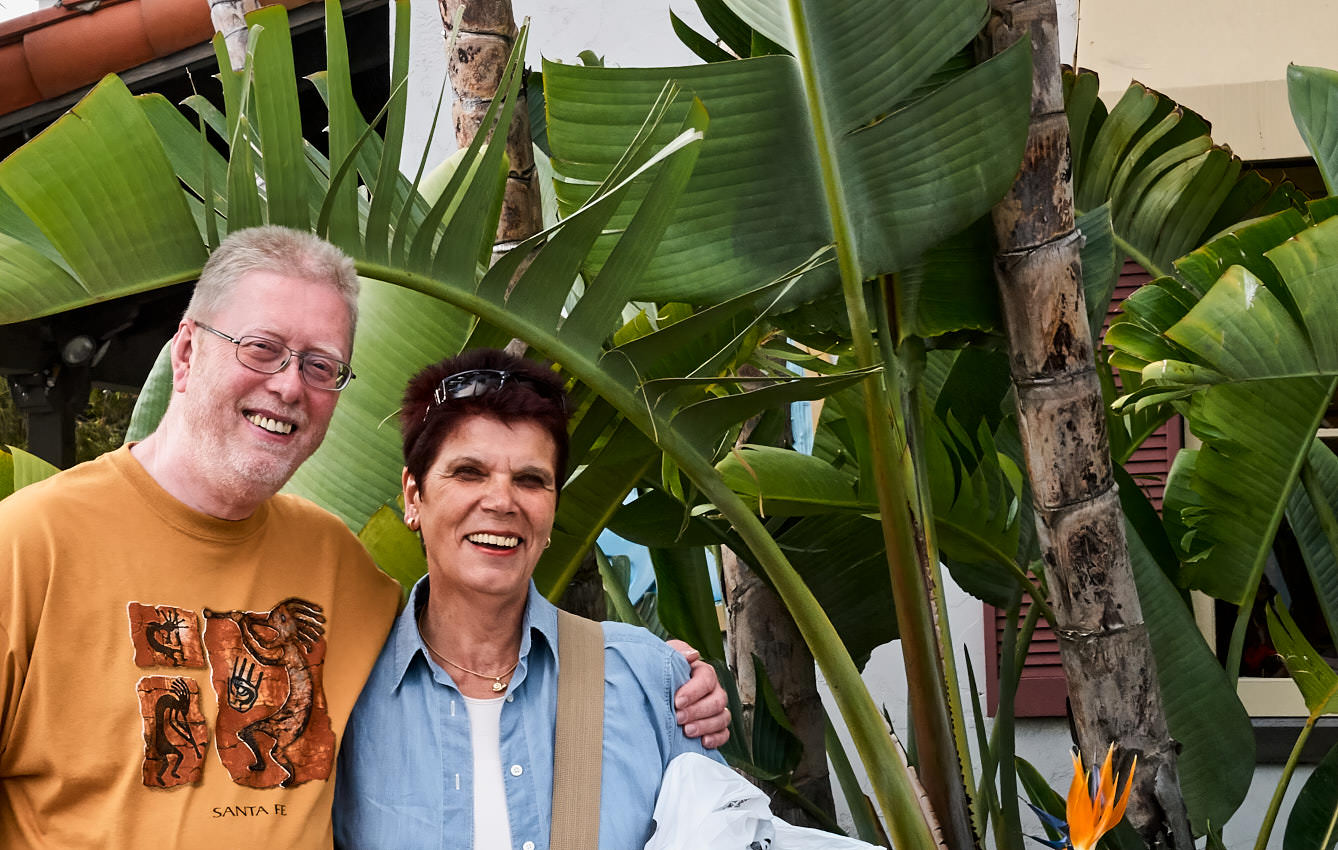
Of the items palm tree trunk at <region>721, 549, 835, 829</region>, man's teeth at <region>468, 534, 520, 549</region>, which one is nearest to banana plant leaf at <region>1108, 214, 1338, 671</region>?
palm tree trunk at <region>721, 549, 835, 829</region>

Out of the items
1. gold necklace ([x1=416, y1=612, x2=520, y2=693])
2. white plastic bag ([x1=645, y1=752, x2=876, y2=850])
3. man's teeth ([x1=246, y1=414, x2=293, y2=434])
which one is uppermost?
man's teeth ([x1=246, y1=414, x2=293, y2=434])

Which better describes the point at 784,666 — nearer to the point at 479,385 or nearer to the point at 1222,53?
the point at 479,385

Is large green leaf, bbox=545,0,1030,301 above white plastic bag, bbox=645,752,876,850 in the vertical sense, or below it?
above

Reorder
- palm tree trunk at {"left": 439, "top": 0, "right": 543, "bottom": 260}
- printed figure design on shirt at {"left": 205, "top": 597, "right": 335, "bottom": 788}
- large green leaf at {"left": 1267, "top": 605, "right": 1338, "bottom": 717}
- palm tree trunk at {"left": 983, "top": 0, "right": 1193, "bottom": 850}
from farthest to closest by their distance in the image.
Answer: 1. large green leaf at {"left": 1267, "top": 605, "right": 1338, "bottom": 717}
2. palm tree trunk at {"left": 439, "top": 0, "right": 543, "bottom": 260}
3. palm tree trunk at {"left": 983, "top": 0, "right": 1193, "bottom": 850}
4. printed figure design on shirt at {"left": 205, "top": 597, "right": 335, "bottom": 788}

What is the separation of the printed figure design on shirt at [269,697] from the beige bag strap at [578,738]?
290 millimetres

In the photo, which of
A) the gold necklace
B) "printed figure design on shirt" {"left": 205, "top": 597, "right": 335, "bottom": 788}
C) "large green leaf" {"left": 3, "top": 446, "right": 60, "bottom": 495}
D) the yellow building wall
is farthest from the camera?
the yellow building wall

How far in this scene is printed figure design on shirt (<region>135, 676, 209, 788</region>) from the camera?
141 cm

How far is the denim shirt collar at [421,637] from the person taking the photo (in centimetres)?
167

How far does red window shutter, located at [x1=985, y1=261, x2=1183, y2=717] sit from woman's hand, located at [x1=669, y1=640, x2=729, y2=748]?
9.92 feet

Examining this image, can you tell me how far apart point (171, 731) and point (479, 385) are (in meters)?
0.57

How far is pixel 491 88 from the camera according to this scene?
2.46 m

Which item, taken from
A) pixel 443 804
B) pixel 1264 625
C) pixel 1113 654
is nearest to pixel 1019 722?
pixel 1264 625

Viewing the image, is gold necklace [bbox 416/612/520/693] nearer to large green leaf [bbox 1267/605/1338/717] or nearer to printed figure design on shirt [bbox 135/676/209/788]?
printed figure design on shirt [bbox 135/676/209/788]

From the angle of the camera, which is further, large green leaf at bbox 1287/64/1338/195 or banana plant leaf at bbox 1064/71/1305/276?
banana plant leaf at bbox 1064/71/1305/276
